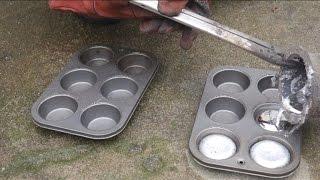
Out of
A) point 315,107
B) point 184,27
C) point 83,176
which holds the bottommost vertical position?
point 83,176

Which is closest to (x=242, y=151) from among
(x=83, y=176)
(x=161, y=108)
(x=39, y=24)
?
(x=161, y=108)

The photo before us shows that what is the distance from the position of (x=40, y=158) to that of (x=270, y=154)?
0.64 metres

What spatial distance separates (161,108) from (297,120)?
42 centimetres

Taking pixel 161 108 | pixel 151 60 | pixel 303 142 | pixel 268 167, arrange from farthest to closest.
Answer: pixel 151 60
pixel 161 108
pixel 303 142
pixel 268 167

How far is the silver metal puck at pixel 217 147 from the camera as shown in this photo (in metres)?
1.38

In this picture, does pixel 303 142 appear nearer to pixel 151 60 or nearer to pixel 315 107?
pixel 315 107

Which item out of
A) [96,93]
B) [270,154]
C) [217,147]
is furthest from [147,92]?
[270,154]

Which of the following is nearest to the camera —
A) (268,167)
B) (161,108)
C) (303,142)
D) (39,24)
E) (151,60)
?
(268,167)

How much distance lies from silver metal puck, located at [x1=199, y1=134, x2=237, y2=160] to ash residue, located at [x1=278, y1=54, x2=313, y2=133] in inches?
6.8

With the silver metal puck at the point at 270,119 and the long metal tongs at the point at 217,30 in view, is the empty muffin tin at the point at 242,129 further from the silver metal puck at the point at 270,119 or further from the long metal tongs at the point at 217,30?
the long metal tongs at the point at 217,30

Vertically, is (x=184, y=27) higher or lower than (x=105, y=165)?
higher

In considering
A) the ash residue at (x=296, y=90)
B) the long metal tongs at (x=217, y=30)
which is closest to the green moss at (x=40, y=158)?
the long metal tongs at (x=217, y=30)

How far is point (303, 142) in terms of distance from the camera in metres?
1.42

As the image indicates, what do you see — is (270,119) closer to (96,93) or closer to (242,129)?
(242,129)
